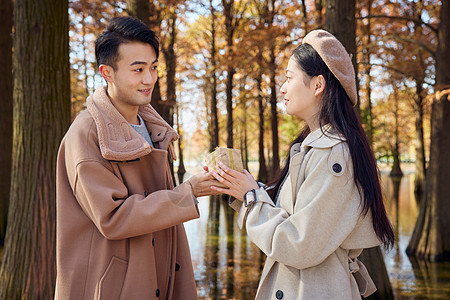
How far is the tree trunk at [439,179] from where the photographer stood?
8.64 meters

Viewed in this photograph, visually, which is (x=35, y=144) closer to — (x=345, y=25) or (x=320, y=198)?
(x=320, y=198)

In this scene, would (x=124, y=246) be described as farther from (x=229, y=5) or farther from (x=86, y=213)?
(x=229, y=5)

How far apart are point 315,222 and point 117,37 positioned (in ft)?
4.59

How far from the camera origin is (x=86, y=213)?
2238 mm

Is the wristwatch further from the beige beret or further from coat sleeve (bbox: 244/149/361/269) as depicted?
the beige beret

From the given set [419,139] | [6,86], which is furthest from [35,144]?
[419,139]

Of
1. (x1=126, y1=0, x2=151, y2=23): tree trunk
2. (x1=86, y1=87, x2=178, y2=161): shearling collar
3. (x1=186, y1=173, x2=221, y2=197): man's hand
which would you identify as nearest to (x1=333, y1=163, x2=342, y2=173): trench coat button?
(x1=186, y1=173, x2=221, y2=197): man's hand

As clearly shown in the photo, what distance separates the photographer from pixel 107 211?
6.90 ft

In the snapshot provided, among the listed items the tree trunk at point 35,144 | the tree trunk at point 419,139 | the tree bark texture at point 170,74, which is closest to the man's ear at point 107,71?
the tree trunk at point 35,144

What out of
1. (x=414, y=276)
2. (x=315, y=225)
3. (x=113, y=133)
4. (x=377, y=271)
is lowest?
(x=414, y=276)

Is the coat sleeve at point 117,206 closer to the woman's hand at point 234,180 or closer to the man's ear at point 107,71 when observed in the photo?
the woman's hand at point 234,180

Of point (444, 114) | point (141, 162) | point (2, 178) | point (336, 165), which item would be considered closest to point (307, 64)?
point (336, 165)

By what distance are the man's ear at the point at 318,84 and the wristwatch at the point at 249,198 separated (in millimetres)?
608

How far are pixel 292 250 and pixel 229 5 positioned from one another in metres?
17.4
